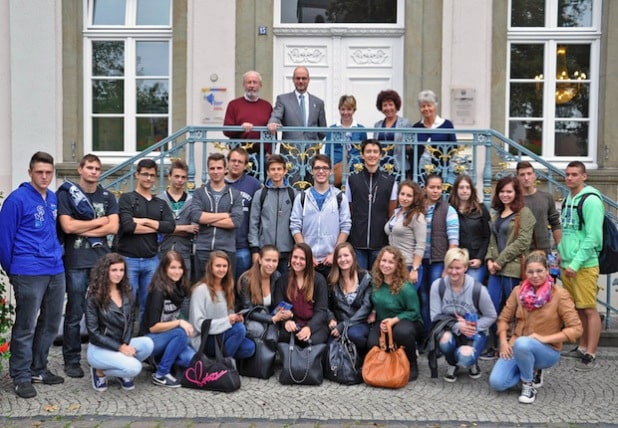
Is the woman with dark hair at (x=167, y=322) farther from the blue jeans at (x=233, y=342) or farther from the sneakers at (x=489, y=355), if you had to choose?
the sneakers at (x=489, y=355)

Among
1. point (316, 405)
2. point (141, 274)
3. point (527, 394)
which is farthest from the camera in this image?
point (141, 274)

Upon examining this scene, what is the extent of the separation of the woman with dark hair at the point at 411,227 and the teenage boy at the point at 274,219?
3.32 feet

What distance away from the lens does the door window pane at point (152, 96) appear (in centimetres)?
1095

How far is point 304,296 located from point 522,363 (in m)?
1.94

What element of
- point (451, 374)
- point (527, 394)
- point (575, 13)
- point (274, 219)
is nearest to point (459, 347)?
point (451, 374)

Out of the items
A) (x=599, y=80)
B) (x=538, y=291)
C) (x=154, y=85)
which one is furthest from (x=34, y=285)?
(x=599, y=80)

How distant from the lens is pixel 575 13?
34.9ft

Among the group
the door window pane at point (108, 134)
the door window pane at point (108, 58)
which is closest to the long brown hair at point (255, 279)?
the door window pane at point (108, 134)

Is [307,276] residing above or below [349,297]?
above

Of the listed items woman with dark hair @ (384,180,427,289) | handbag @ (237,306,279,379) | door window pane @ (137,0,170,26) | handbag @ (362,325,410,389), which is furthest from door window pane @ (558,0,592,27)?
handbag @ (237,306,279,379)

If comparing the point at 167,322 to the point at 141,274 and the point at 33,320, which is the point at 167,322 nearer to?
the point at 141,274

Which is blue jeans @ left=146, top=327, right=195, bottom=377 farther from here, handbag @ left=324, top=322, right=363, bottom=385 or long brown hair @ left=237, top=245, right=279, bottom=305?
handbag @ left=324, top=322, right=363, bottom=385

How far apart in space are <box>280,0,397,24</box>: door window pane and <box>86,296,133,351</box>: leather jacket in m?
5.95

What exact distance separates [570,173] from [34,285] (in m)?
4.82
